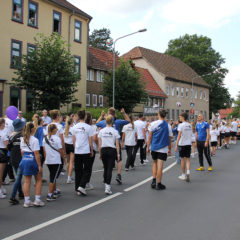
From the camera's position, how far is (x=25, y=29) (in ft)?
90.1

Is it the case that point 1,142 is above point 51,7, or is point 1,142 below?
below

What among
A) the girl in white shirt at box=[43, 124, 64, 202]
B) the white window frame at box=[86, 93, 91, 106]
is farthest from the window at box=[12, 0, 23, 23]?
the girl in white shirt at box=[43, 124, 64, 202]

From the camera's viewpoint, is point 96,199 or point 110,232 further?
point 96,199

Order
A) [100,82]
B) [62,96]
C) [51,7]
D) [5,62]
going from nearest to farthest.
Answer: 1. [62,96]
2. [5,62]
3. [51,7]
4. [100,82]

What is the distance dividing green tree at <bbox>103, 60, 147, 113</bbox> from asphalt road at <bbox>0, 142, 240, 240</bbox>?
25373 millimetres

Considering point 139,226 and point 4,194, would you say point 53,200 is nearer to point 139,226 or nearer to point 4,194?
point 4,194

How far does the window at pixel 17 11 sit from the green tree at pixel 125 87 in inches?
416

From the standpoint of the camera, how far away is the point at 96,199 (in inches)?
304

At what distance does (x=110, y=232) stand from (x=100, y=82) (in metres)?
34.2

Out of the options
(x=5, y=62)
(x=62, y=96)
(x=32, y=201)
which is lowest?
(x=32, y=201)

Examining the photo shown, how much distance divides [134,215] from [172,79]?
50.9 m

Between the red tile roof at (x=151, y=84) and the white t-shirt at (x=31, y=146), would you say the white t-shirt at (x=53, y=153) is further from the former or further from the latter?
the red tile roof at (x=151, y=84)

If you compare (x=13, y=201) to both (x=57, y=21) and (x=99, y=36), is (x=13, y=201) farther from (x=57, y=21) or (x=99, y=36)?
(x=99, y=36)

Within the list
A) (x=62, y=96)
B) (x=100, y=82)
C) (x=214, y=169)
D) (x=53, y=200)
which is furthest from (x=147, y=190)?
(x=100, y=82)
